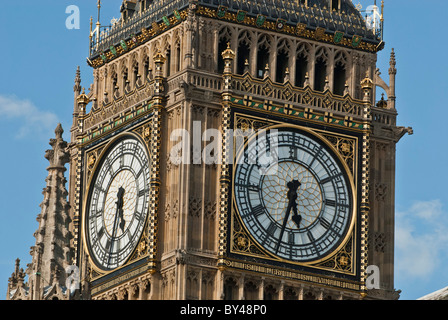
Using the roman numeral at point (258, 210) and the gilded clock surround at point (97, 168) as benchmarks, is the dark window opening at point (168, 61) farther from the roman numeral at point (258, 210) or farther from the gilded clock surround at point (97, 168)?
the roman numeral at point (258, 210)

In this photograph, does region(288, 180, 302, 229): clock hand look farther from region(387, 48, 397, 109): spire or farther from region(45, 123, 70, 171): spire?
region(45, 123, 70, 171): spire

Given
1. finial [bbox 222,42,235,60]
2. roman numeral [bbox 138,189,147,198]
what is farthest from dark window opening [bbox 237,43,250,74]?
roman numeral [bbox 138,189,147,198]

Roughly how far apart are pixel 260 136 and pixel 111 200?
4148 millimetres

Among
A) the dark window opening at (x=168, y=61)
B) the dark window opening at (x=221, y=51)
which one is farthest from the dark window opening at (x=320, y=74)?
the dark window opening at (x=168, y=61)

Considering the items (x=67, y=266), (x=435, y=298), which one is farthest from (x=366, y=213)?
(x=67, y=266)

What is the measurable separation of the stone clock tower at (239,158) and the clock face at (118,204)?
0.03 meters

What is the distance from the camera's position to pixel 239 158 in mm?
75188

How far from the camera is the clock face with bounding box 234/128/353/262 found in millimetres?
75250

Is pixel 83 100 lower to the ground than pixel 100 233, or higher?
higher

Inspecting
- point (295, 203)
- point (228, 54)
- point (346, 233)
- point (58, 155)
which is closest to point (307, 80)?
point (228, 54)

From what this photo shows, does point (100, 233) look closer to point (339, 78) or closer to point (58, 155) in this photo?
point (339, 78)

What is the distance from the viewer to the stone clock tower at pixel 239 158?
74750 mm

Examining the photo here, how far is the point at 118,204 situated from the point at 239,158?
3.40 meters
